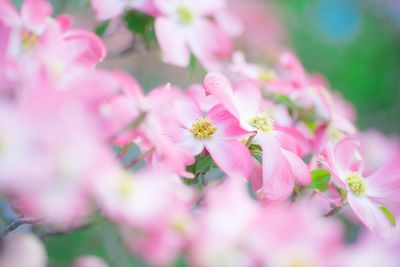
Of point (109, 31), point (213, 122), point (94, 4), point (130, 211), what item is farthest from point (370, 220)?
point (109, 31)

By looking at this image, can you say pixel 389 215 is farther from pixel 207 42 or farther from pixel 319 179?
pixel 207 42

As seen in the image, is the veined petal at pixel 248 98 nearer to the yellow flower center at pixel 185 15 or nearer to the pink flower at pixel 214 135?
the pink flower at pixel 214 135

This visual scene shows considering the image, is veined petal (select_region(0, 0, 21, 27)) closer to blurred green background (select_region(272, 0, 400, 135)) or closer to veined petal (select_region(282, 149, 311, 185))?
veined petal (select_region(282, 149, 311, 185))

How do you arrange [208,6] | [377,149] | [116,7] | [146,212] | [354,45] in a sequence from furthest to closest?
[354,45], [377,149], [208,6], [116,7], [146,212]

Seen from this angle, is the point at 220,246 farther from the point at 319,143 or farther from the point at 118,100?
the point at 319,143

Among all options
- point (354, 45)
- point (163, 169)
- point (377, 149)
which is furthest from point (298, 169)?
point (354, 45)
